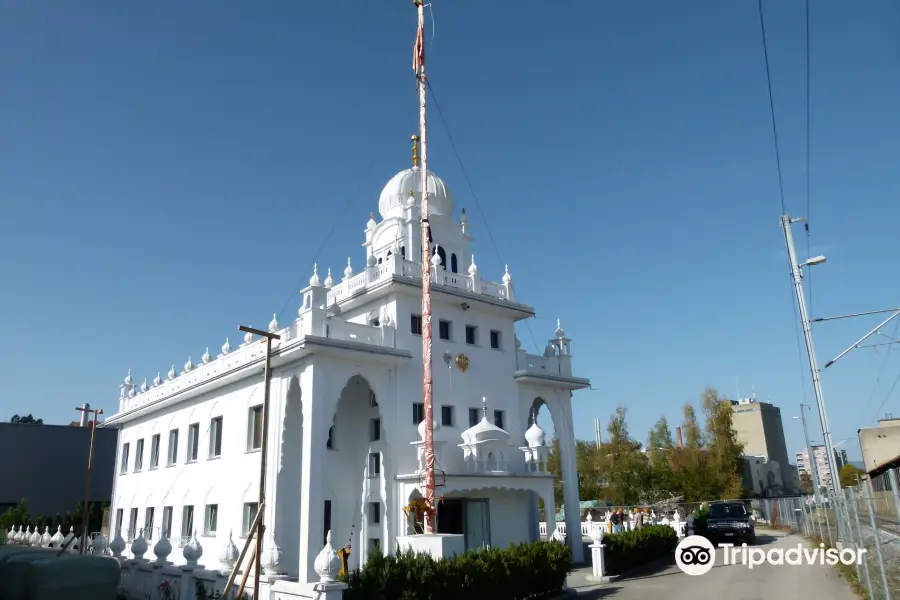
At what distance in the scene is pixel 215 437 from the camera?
995 inches

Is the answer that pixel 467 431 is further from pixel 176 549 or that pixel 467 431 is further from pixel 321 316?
pixel 176 549

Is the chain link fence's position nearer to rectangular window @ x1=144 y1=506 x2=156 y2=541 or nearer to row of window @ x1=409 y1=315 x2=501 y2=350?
row of window @ x1=409 y1=315 x2=501 y2=350

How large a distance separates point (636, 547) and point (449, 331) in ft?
31.9

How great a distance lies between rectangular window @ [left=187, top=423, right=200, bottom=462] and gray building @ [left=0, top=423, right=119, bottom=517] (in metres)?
17.9

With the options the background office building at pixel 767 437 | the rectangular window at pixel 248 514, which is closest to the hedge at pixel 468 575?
the rectangular window at pixel 248 514

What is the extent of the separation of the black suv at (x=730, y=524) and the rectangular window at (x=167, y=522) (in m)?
22.5

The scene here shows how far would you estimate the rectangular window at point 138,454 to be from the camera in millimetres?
31706

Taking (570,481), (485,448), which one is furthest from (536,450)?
(570,481)

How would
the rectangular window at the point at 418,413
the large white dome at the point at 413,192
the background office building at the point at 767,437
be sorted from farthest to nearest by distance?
the background office building at the point at 767,437 → the large white dome at the point at 413,192 → the rectangular window at the point at 418,413

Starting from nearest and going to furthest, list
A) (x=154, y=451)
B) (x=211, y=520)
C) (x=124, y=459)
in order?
(x=211, y=520), (x=154, y=451), (x=124, y=459)

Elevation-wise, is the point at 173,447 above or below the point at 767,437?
below

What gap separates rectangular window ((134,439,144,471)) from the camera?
104 feet

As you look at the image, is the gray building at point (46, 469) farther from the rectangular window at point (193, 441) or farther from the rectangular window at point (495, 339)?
the rectangular window at point (495, 339)

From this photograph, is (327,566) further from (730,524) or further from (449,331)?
(730,524)
